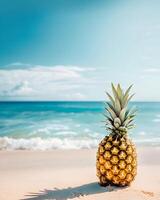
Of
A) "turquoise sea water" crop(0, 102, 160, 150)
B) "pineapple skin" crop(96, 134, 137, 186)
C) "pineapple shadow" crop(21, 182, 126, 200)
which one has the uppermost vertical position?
"turquoise sea water" crop(0, 102, 160, 150)

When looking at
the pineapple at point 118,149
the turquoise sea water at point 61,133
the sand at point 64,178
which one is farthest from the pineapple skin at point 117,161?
the turquoise sea water at point 61,133

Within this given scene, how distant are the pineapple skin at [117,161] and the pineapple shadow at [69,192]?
15 centimetres

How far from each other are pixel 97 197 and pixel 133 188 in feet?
2.38

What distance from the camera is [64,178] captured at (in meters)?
6.73

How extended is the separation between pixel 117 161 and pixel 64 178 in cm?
177

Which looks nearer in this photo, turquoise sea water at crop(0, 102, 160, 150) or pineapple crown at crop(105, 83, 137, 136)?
pineapple crown at crop(105, 83, 137, 136)

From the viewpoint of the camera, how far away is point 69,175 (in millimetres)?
7043

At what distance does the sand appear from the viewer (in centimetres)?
527

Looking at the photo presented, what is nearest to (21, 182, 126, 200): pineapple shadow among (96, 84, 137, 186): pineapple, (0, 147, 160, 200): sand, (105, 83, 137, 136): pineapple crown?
(0, 147, 160, 200): sand

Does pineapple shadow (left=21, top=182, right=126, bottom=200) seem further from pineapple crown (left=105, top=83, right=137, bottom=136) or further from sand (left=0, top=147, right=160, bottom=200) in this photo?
pineapple crown (left=105, top=83, right=137, bottom=136)

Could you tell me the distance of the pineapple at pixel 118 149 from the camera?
528cm

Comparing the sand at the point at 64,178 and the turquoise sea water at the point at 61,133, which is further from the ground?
the turquoise sea water at the point at 61,133

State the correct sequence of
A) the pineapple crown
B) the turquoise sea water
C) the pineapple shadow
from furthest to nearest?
the turquoise sea water
the pineapple crown
the pineapple shadow

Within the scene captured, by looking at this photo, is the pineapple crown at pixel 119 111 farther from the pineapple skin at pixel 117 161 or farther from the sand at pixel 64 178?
the sand at pixel 64 178
